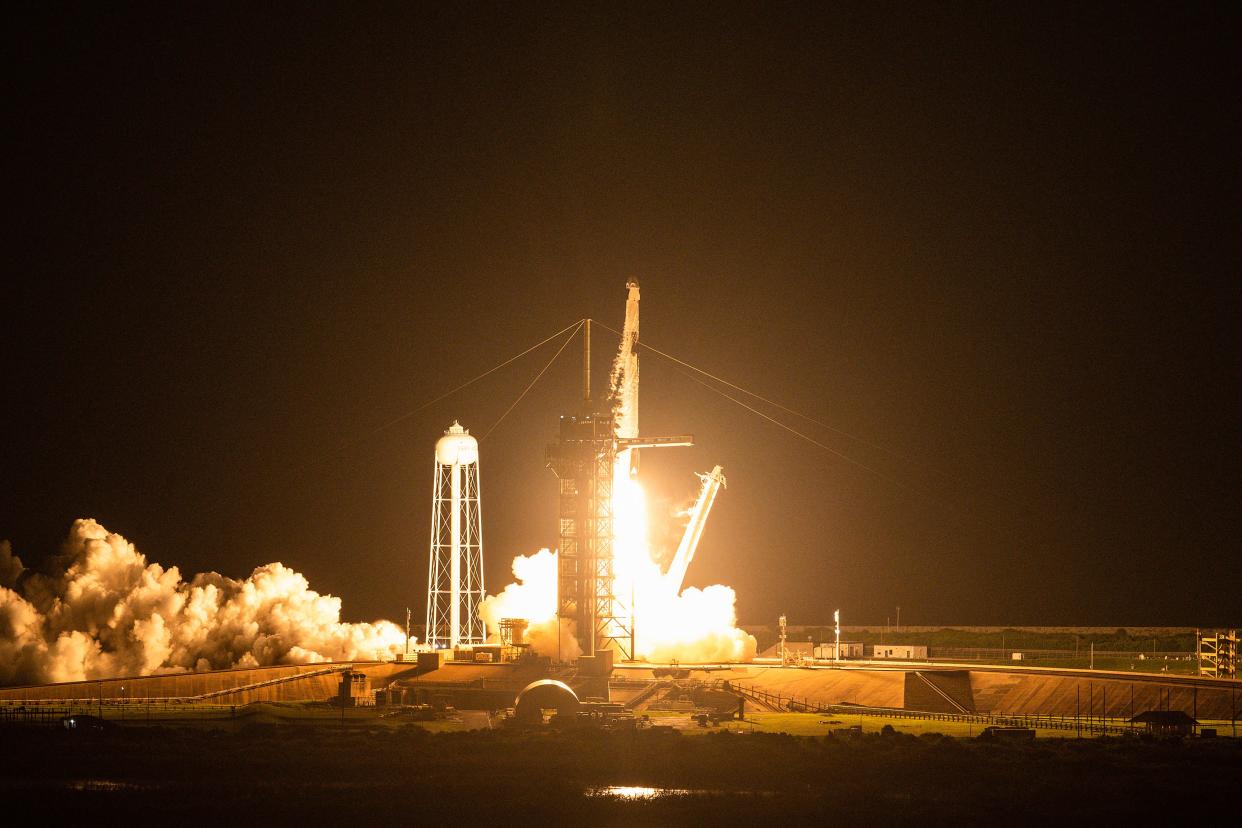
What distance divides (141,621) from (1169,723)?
3724cm

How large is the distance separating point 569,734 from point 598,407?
23.2m

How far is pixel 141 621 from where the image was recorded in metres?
51.9

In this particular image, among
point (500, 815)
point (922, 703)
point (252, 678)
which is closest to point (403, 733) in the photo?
point (500, 815)

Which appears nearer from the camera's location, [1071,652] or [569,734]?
[569,734]

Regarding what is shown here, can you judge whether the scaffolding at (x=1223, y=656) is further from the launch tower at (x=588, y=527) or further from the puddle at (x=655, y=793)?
the puddle at (x=655, y=793)

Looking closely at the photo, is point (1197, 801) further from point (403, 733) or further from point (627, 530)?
point (627, 530)

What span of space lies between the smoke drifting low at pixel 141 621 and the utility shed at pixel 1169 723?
1313 inches

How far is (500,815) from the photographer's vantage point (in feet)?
90.5

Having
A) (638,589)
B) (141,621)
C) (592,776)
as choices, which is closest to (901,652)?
(638,589)

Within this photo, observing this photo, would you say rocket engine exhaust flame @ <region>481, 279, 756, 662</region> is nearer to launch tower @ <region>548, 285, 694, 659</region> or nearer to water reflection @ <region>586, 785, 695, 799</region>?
launch tower @ <region>548, 285, 694, 659</region>

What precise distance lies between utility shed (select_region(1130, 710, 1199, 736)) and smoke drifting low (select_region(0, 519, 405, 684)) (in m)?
33.3

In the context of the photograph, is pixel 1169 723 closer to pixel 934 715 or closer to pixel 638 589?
pixel 934 715

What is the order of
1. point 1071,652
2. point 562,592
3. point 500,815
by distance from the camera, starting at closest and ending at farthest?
point 500,815
point 562,592
point 1071,652

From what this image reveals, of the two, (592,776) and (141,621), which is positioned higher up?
(141,621)
